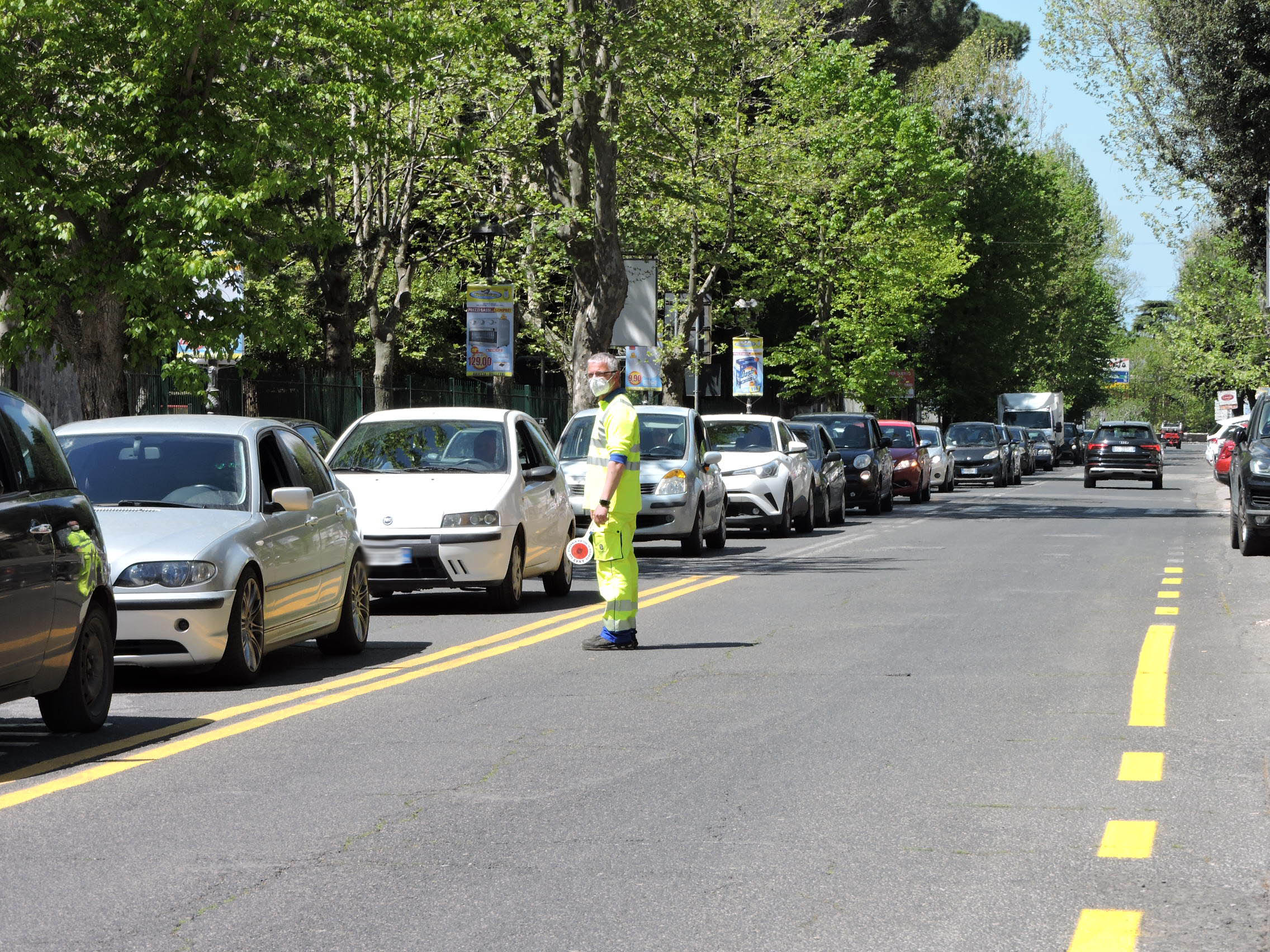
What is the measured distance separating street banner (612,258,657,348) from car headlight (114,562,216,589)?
26.4 metres

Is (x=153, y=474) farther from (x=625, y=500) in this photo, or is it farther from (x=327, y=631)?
(x=625, y=500)

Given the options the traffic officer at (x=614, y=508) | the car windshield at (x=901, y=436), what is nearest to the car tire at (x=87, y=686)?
the traffic officer at (x=614, y=508)

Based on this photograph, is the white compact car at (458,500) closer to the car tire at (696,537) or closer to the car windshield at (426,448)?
the car windshield at (426,448)

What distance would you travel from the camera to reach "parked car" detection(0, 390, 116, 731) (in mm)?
7840

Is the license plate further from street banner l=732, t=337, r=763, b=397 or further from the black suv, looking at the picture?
street banner l=732, t=337, r=763, b=397

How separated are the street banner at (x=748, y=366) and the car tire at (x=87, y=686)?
1318 inches

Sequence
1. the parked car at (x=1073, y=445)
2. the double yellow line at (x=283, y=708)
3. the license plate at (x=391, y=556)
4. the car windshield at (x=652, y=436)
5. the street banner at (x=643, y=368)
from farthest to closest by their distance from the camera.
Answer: the parked car at (x=1073, y=445) < the street banner at (x=643, y=368) < the car windshield at (x=652, y=436) < the license plate at (x=391, y=556) < the double yellow line at (x=283, y=708)

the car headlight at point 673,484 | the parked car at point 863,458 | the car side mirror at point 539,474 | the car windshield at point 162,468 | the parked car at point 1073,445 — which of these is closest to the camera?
the car windshield at point 162,468

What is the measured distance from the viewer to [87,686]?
867cm

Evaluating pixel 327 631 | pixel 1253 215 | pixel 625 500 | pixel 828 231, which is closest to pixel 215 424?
pixel 327 631

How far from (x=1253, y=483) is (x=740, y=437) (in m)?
7.95

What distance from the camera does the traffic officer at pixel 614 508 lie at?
1209 centimetres

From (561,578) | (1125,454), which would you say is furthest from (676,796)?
(1125,454)

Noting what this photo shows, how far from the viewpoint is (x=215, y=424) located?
11.4 meters
